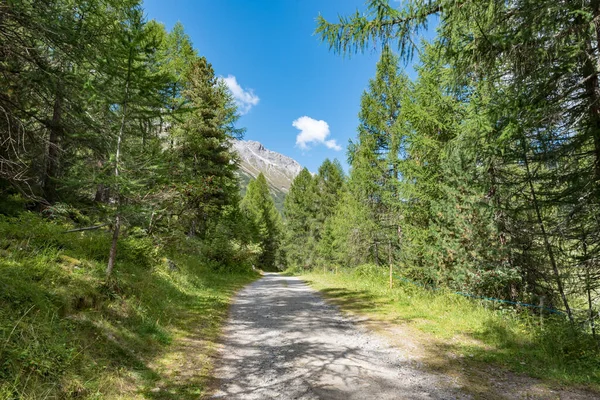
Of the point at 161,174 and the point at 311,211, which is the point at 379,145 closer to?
the point at 161,174

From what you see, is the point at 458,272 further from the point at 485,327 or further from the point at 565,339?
the point at 565,339

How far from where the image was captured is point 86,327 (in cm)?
460

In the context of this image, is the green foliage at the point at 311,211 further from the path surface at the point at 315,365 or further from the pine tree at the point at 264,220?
the path surface at the point at 315,365

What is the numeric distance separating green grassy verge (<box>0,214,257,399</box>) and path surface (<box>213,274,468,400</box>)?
1.82 feet

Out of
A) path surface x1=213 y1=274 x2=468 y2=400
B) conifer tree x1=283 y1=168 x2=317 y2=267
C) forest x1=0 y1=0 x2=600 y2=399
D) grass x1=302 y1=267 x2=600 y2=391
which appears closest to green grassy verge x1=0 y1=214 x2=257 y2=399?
forest x1=0 y1=0 x2=600 y2=399

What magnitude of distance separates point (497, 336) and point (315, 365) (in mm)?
4185

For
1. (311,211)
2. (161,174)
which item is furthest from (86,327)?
(311,211)

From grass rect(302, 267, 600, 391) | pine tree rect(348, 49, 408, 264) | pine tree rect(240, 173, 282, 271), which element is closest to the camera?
grass rect(302, 267, 600, 391)

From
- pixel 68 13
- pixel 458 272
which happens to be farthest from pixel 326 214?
pixel 68 13

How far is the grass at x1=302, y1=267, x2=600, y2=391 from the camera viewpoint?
191 inches

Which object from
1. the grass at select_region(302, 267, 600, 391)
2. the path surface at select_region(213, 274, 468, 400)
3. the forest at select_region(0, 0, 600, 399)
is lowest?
the path surface at select_region(213, 274, 468, 400)

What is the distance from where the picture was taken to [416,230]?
12.1 m

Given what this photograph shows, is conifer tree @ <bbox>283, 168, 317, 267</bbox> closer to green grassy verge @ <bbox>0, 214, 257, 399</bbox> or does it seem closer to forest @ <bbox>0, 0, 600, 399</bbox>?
forest @ <bbox>0, 0, 600, 399</bbox>

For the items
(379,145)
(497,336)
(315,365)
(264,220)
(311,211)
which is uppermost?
(379,145)
